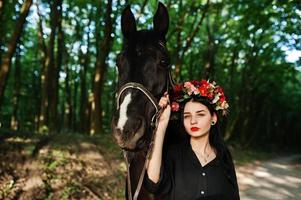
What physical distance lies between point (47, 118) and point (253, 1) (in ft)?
25.0

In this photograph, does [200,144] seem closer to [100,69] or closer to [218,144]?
[218,144]

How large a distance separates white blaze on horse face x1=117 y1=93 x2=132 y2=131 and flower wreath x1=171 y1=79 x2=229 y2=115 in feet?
1.08

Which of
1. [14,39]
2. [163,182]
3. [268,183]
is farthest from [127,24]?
[268,183]

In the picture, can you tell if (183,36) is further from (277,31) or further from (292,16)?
(292,16)

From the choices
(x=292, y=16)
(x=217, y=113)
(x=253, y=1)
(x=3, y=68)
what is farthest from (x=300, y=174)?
(x=217, y=113)

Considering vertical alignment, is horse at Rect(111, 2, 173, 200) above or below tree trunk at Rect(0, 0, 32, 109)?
below

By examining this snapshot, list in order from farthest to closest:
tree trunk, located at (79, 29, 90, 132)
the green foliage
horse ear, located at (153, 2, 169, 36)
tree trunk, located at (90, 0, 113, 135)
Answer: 1. tree trunk, located at (79, 29, 90, 132)
2. the green foliage
3. tree trunk, located at (90, 0, 113, 135)
4. horse ear, located at (153, 2, 169, 36)

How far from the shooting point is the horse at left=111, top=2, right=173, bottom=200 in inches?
96.1

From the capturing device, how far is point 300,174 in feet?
38.9

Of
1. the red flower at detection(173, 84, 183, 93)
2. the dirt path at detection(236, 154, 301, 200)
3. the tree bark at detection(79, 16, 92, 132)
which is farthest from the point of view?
the tree bark at detection(79, 16, 92, 132)

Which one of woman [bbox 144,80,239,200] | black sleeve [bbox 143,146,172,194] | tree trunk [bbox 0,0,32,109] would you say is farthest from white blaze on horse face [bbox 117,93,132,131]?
tree trunk [bbox 0,0,32,109]

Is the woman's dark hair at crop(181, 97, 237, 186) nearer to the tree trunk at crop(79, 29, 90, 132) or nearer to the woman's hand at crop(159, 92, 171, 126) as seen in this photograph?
the woman's hand at crop(159, 92, 171, 126)

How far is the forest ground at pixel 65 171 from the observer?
612cm

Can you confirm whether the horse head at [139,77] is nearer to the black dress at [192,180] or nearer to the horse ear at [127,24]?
the horse ear at [127,24]
